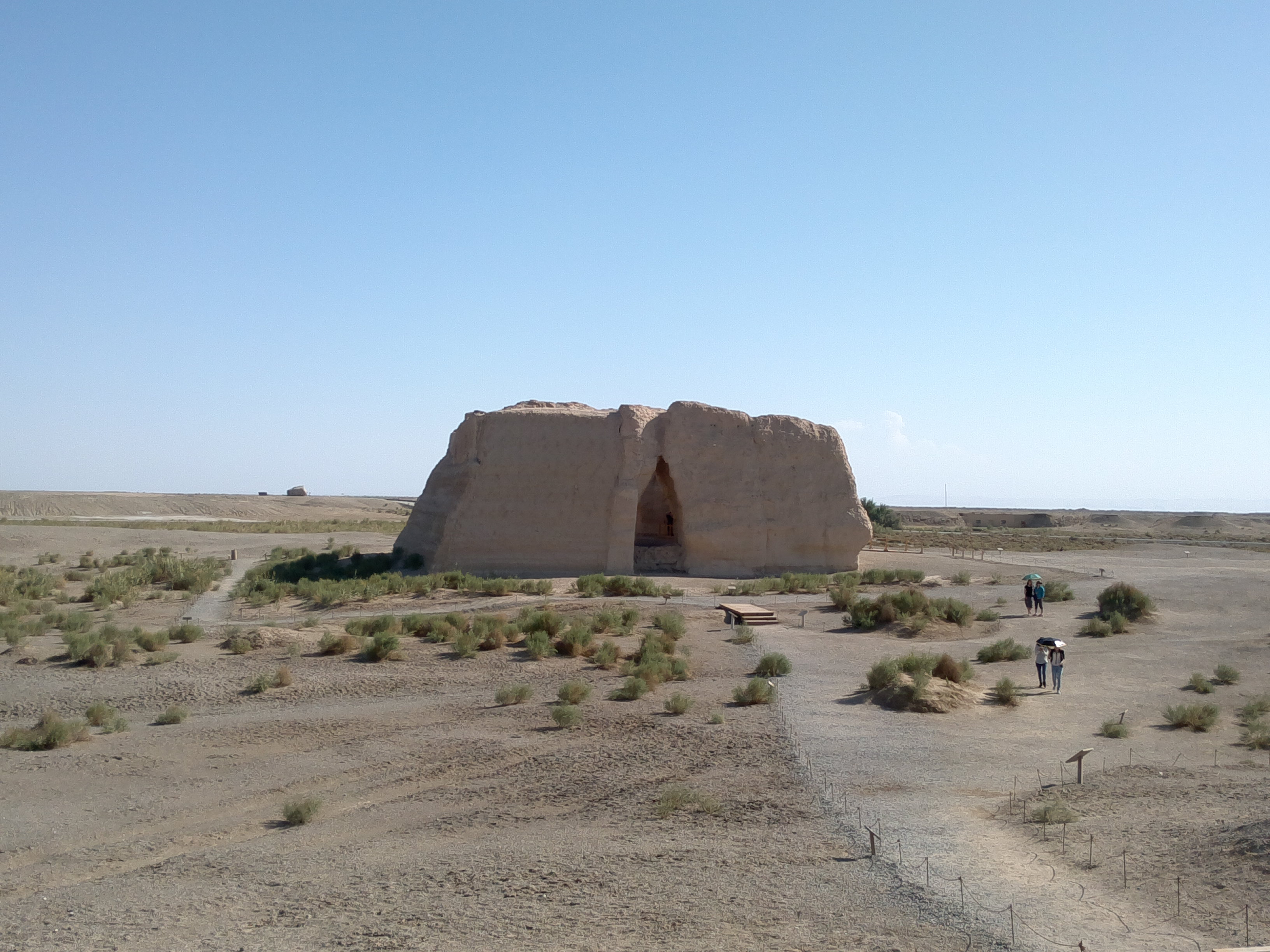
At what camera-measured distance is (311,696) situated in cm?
1371

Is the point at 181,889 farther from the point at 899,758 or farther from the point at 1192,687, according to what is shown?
the point at 1192,687

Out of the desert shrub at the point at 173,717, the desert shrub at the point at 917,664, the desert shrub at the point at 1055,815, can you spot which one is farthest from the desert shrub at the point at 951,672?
the desert shrub at the point at 173,717

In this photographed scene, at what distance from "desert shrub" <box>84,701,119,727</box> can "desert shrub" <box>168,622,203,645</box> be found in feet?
15.8

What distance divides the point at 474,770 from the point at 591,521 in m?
16.3

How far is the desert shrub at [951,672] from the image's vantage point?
14070mm

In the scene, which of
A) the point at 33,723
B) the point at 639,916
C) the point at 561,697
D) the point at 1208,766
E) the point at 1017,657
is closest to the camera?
the point at 639,916

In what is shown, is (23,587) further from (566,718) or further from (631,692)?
(566,718)

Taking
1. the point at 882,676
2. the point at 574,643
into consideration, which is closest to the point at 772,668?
the point at 882,676

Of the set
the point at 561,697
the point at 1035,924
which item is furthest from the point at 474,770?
the point at 1035,924

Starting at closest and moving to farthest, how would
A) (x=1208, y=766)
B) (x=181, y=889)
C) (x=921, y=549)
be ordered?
(x=181, y=889), (x=1208, y=766), (x=921, y=549)

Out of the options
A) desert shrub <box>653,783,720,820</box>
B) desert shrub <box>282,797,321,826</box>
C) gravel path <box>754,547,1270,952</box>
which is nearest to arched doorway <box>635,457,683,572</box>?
gravel path <box>754,547,1270,952</box>

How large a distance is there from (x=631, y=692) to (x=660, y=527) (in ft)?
69.9

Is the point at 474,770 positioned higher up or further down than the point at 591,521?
further down

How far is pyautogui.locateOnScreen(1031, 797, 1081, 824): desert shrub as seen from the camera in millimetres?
7844
